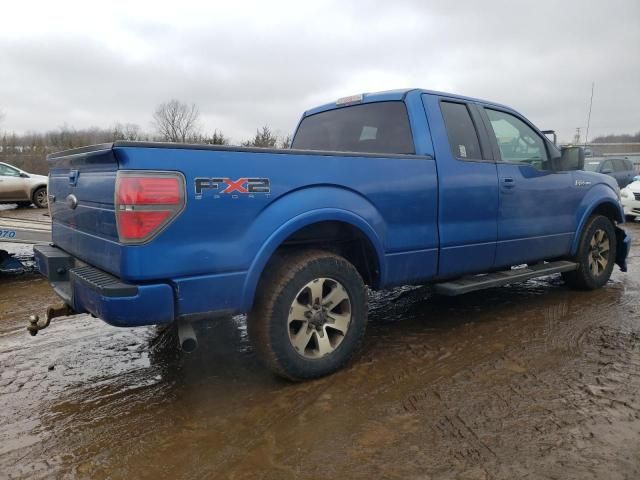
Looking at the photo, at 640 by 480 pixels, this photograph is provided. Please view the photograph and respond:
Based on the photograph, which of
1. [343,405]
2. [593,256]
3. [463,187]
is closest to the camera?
[343,405]

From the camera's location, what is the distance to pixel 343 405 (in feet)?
9.56

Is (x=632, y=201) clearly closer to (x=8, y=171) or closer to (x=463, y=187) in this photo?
(x=463, y=187)

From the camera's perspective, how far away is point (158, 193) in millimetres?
2535

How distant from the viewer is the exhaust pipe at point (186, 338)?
8.93 feet

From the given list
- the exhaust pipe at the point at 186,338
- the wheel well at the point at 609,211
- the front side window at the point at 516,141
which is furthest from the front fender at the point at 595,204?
the exhaust pipe at the point at 186,338

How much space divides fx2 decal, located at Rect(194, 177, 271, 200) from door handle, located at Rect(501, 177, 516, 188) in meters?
2.36

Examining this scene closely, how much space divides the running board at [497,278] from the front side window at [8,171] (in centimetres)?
1472

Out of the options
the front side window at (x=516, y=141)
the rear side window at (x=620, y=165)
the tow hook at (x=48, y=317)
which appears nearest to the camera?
the tow hook at (x=48, y=317)

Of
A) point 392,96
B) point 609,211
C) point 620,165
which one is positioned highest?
point 392,96

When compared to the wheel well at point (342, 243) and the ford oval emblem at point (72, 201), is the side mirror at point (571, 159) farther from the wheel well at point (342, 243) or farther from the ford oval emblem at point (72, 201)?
the ford oval emblem at point (72, 201)

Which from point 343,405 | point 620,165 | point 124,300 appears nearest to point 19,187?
point 124,300

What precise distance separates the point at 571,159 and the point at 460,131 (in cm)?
152

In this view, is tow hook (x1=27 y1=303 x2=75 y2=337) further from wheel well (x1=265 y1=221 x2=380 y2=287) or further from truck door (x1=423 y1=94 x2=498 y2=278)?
truck door (x1=423 y1=94 x2=498 y2=278)

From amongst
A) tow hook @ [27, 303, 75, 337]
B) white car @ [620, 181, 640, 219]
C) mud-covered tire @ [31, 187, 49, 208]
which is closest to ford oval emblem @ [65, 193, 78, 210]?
tow hook @ [27, 303, 75, 337]
